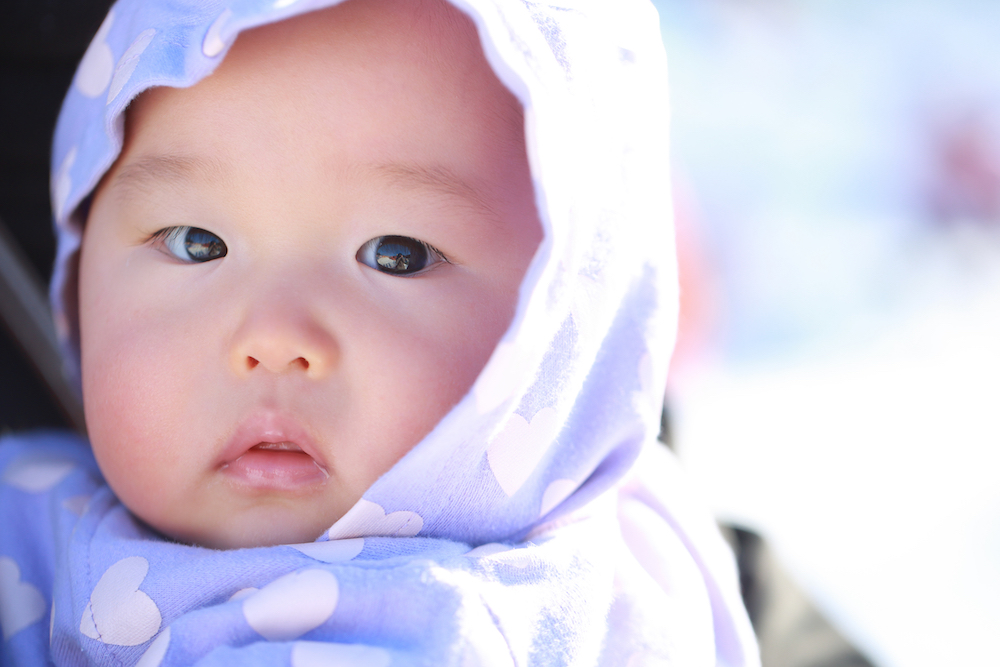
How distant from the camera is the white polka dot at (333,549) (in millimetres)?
786

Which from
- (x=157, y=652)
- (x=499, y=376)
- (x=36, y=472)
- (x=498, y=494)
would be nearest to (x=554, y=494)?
(x=498, y=494)

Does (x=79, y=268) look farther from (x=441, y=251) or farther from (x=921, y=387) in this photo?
(x=921, y=387)

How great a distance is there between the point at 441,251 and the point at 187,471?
1.14 feet

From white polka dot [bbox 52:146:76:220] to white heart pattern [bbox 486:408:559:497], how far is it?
61cm

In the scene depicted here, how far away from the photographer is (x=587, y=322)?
0.89 meters

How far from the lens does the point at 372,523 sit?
2.68 ft

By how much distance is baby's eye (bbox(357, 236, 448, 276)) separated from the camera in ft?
2.89

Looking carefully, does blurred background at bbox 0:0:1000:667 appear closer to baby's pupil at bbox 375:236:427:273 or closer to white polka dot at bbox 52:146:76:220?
baby's pupil at bbox 375:236:427:273

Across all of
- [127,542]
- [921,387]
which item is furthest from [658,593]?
[921,387]

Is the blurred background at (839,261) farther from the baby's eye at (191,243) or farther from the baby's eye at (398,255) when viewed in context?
the baby's eye at (191,243)

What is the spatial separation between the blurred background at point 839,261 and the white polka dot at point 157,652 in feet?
4.35

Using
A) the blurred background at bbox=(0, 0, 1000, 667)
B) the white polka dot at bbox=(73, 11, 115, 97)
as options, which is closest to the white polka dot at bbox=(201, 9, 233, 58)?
the white polka dot at bbox=(73, 11, 115, 97)

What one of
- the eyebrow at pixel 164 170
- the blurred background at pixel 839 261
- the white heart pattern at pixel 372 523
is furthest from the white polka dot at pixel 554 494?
the blurred background at pixel 839 261

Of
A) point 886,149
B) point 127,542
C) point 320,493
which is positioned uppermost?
point 886,149
